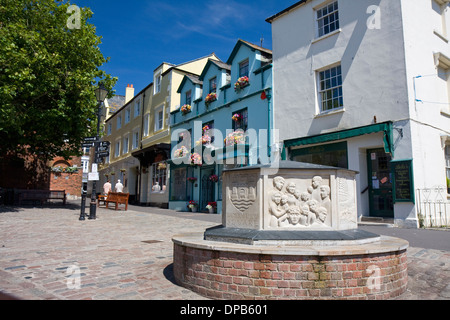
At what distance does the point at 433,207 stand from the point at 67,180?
28007mm

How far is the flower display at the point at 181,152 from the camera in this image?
796 inches

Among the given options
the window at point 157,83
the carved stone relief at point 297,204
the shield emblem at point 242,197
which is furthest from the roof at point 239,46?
the carved stone relief at point 297,204

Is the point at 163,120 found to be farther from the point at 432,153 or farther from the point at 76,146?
the point at 432,153

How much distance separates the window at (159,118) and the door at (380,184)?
662 inches

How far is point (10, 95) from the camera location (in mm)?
12266

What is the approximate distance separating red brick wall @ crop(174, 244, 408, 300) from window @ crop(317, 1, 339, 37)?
1206 centimetres

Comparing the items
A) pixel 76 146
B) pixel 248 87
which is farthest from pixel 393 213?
pixel 76 146

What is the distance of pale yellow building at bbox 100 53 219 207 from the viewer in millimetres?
23656

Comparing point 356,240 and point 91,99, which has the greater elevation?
point 91,99

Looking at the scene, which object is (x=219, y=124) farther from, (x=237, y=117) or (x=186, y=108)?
(x=186, y=108)

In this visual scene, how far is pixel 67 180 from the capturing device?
2895 cm

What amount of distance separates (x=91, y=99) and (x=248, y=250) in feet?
48.5

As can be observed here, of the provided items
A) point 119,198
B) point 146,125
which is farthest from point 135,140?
point 119,198

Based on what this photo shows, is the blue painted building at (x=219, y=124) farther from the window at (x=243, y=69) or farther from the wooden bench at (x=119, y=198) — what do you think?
the wooden bench at (x=119, y=198)
